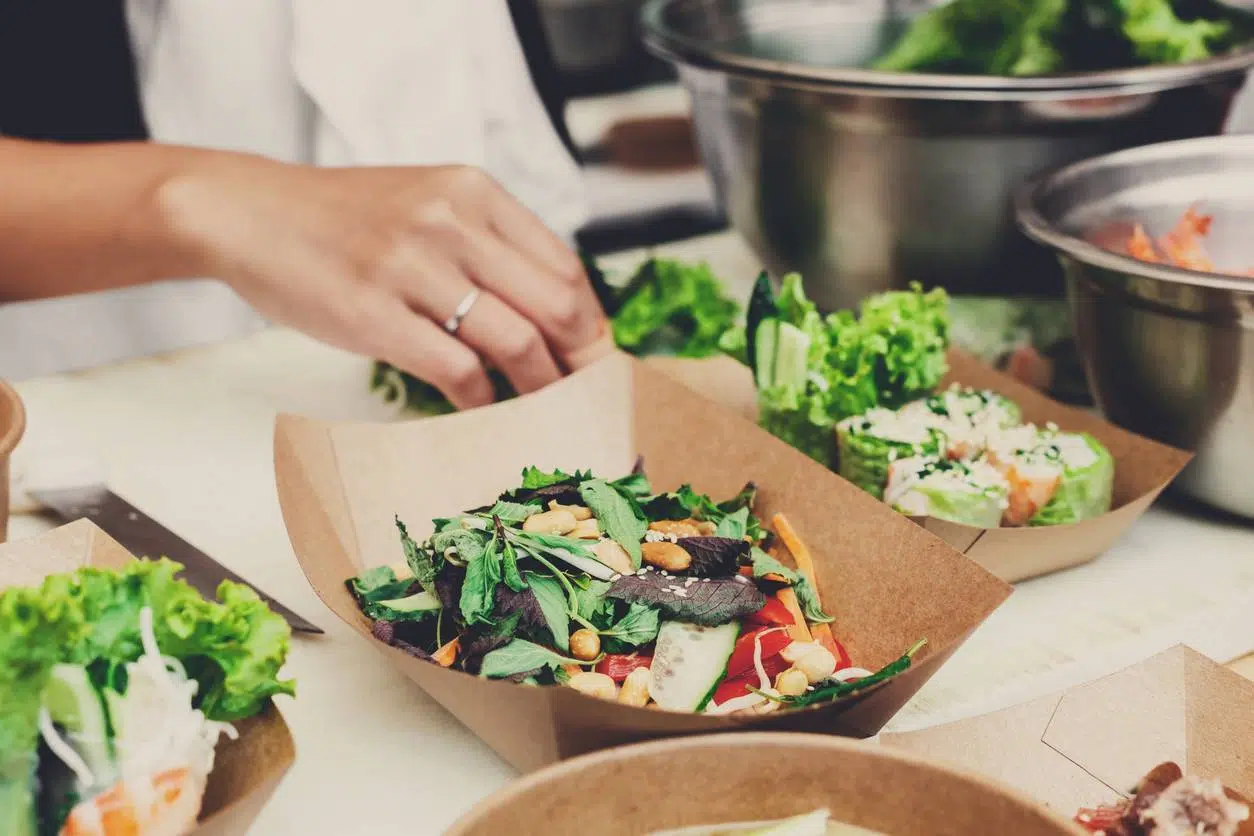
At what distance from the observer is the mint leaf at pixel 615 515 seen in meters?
1.21

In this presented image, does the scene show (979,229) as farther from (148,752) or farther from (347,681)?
(148,752)

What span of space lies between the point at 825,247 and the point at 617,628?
92 centimetres

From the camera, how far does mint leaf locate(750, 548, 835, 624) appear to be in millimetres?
1192

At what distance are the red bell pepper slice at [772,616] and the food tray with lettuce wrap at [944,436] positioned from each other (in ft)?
0.56

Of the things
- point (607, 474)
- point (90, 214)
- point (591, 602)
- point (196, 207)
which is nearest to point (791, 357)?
point (607, 474)

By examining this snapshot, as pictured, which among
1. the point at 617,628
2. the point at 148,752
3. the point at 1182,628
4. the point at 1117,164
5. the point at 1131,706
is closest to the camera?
the point at 148,752

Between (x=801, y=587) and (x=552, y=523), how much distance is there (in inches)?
10.1

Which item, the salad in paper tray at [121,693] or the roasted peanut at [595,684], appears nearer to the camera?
the salad in paper tray at [121,693]

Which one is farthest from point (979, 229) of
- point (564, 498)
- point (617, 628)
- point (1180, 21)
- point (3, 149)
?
point (3, 149)

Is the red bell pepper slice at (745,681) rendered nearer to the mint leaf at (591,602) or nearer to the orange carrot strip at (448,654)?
the mint leaf at (591,602)

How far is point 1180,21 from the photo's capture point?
1815 mm

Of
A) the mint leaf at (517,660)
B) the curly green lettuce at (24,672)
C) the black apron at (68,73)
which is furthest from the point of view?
the black apron at (68,73)

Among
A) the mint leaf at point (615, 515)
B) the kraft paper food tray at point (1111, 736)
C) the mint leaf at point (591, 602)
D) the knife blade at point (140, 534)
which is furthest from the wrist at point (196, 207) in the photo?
the kraft paper food tray at point (1111, 736)

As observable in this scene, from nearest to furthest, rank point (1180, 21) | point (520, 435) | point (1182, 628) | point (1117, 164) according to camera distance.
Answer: point (1182, 628), point (520, 435), point (1117, 164), point (1180, 21)
